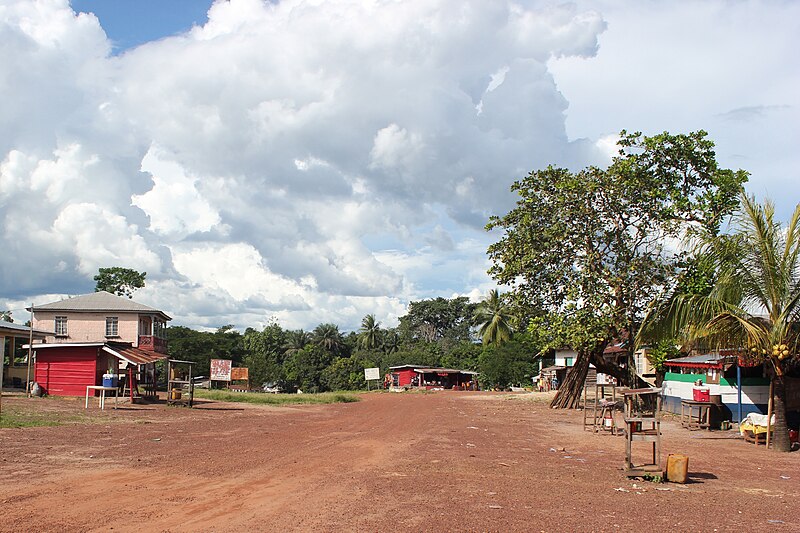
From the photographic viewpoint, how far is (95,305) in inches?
1944

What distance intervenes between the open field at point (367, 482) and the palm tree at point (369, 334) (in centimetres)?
7591

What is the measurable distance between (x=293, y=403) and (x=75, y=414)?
1532 cm

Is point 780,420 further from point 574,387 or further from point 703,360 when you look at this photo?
point 574,387

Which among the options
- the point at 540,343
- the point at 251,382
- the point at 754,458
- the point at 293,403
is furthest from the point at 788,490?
the point at 251,382

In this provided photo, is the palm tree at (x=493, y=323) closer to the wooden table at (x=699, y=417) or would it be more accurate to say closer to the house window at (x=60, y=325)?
the house window at (x=60, y=325)

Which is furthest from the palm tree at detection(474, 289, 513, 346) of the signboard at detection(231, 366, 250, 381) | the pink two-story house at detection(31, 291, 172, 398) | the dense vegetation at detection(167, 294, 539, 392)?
the pink two-story house at detection(31, 291, 172, 398)

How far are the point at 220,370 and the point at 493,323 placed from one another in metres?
39.2

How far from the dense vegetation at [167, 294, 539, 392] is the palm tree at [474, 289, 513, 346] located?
396mm

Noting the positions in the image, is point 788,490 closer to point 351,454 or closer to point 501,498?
point 501,498

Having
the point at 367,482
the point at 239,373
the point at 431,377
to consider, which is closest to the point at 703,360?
the point at 367,482

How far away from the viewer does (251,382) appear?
225ft

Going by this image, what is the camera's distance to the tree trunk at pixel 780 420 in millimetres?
16922

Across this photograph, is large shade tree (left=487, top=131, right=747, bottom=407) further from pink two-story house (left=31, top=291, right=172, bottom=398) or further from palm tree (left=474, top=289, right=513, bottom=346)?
palm tree (left=474, top=289, right=513, bottom=346)

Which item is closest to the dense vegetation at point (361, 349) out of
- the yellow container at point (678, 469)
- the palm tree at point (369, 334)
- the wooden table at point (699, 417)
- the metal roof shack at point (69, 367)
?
the palm tree at point (369, 334)
